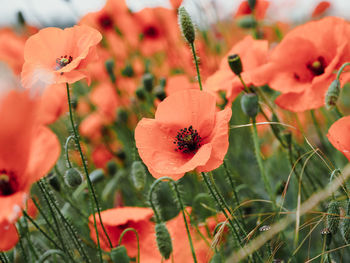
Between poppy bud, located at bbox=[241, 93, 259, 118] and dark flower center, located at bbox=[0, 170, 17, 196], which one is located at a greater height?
dark flower center, located at bbox=[0, 170, 17, 196]

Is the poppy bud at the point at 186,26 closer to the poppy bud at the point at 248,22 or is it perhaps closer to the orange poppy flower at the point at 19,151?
the orange poppy flower at the point at 19,151

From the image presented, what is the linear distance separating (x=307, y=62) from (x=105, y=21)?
1.52 meters

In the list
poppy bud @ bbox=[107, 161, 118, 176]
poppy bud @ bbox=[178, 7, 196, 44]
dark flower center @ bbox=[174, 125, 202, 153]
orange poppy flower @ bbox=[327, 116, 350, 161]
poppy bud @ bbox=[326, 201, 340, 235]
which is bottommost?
poppy bud @ bbox=[107, 161, 118, 176]

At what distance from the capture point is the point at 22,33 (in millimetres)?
1967

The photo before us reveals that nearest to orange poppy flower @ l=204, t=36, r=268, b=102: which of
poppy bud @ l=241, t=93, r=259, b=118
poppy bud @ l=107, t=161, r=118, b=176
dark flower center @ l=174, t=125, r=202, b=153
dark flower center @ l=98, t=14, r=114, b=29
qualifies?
poppy bud @ l=241, t=93, r=259, b=118

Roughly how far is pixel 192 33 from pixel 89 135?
1.16m

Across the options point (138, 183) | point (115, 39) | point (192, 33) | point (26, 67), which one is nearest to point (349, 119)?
point (192, 33)

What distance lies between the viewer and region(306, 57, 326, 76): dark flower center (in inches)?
48.5

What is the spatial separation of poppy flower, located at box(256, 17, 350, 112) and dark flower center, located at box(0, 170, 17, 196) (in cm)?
67

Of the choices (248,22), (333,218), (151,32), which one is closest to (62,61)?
(333,218)

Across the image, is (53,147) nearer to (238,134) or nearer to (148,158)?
(148,158)

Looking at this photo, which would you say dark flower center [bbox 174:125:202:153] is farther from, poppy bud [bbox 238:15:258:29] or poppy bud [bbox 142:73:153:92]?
poppy bud [bbox 238:15:258:29]

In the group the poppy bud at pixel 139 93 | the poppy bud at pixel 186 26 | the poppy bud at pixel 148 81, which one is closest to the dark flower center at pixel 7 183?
the poppy bud at pixel 186 26

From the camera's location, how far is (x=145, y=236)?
3.98 ft
